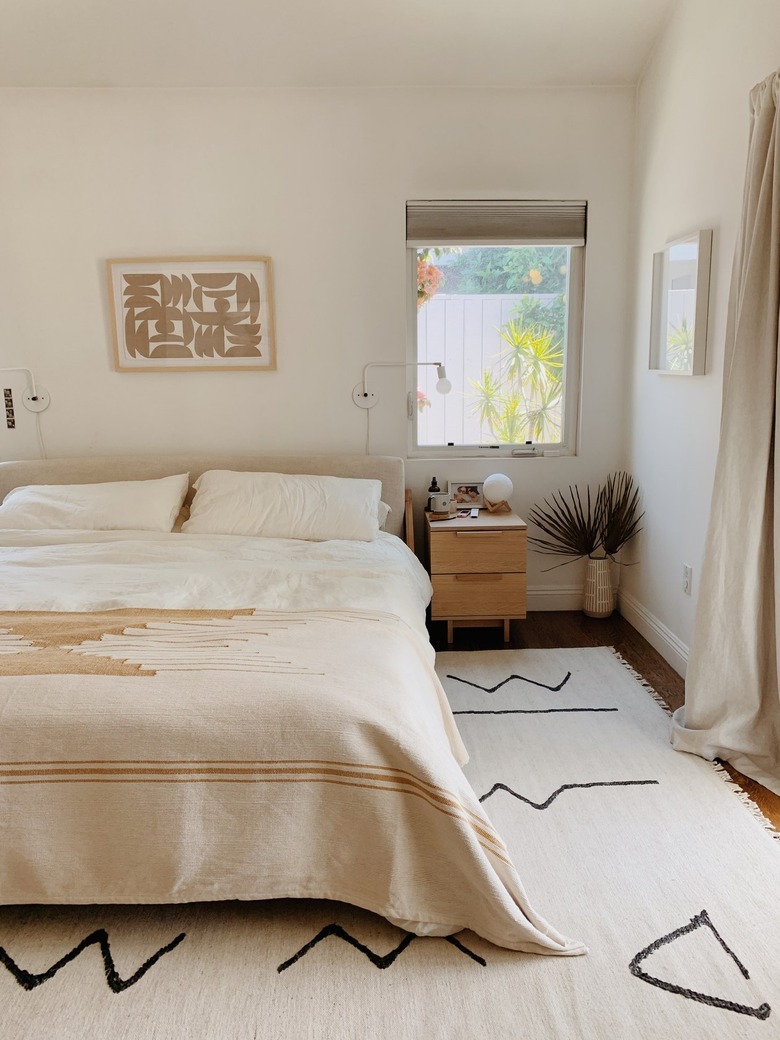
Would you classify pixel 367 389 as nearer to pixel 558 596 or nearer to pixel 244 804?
pixel 558 596

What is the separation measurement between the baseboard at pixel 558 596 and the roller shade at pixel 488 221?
1.66 m

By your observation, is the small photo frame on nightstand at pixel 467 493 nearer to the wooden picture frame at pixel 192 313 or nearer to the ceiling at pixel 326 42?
the wooden picture frame at pixel 192 313

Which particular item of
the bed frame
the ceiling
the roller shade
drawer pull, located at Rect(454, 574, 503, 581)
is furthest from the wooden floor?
the ceiling

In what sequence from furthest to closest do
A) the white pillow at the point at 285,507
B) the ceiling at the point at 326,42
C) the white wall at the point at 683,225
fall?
1. the white pillow at the point at 285,507
2. the ceiling at the point at 326,42
3. the white wall at the point at 683,225

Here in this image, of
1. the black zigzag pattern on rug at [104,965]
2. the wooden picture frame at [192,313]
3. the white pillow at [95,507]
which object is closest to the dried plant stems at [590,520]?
the wooden picture frame at [192,313]

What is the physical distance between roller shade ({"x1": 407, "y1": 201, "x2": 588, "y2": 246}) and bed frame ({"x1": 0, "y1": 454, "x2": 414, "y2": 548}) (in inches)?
41.1

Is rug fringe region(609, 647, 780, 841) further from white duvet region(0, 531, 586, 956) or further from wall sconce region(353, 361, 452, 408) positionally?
wall sconce region(353, 361, 452, 408)

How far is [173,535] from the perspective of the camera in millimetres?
3254

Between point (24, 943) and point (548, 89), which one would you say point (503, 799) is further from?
point (548, 89)

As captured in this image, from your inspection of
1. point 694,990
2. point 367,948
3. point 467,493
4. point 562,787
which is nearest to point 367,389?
point 467,493

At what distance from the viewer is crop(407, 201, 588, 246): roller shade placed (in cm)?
365

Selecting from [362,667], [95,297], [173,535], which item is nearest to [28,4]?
[95,297]

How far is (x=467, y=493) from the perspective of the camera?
153 inches

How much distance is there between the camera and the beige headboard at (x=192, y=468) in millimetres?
3668
